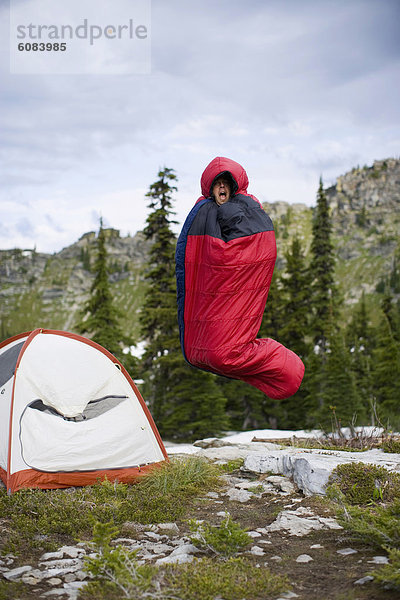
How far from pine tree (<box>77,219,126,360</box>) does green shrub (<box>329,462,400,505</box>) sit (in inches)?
858

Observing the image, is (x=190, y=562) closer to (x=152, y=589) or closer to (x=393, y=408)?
(x=152, y=589)

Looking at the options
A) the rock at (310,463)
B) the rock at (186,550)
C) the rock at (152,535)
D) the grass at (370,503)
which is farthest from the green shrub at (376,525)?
the rock at (152,535)

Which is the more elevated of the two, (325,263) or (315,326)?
(325,263)

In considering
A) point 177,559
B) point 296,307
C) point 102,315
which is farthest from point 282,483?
point 296,307

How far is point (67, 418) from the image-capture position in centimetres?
768

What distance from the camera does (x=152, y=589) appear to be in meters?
3.75

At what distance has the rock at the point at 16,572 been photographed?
4.16 metres

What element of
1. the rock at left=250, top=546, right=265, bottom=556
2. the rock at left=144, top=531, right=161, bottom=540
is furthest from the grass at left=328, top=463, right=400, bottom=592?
the rock at left=144, top=531, right=161, bottom=540

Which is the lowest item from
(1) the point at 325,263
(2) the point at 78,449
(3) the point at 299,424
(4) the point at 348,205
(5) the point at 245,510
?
(3) the point at 299,424

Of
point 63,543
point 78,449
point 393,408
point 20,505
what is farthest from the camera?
point 393,408

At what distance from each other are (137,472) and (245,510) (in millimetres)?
2145

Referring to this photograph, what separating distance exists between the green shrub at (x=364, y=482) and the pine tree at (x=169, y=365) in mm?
19361

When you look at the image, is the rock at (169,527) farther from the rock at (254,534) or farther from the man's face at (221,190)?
the man's face at (221,190)

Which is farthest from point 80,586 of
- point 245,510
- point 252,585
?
point 245,510
